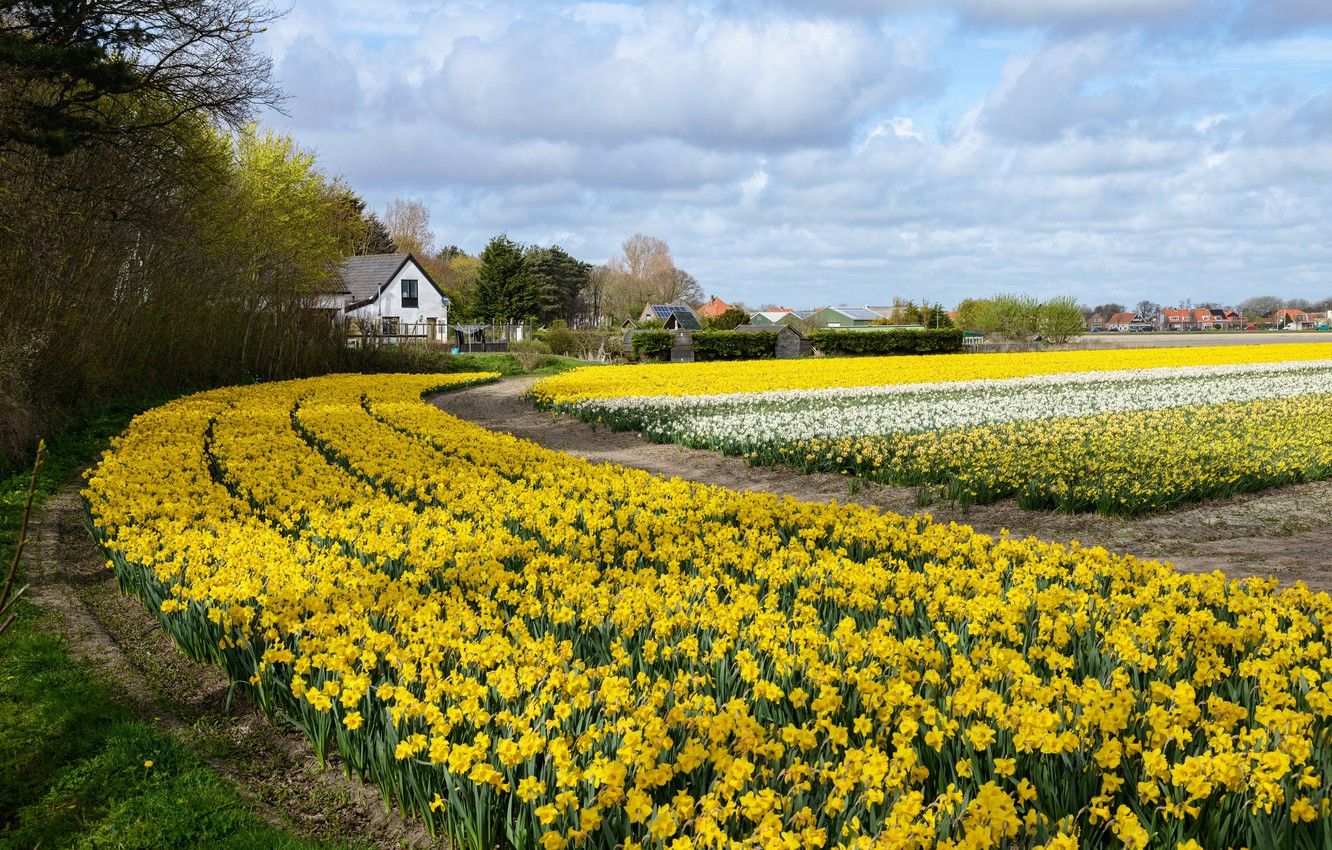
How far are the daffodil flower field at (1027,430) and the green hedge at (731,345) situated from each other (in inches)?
571

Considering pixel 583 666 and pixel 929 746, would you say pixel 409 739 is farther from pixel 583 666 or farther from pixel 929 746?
pixel 929 746

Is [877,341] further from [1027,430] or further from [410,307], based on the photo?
[1027,430]

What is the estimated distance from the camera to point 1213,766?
3.06m

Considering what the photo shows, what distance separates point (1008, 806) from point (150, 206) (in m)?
19.1

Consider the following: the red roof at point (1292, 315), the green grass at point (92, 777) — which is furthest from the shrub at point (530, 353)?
the red roof at point (1292, 315)

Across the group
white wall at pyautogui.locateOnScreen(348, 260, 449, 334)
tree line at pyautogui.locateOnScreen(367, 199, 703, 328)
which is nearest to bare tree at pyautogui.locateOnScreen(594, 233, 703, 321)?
tree line at pyautogui.locateOnScreen(367, 199, 703, 328)

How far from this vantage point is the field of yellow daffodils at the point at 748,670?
10.1 feet

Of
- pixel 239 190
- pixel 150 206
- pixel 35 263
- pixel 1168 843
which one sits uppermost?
pixel 239 190

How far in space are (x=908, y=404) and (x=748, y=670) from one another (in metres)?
14.4

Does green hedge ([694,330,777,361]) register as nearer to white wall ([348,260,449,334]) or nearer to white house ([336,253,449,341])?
white house ([336,253,449,341])

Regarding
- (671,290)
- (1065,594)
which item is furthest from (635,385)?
(671,290)

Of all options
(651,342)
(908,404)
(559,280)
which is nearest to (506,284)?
(559,280)

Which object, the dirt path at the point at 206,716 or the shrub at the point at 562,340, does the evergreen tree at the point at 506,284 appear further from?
the dirt path at the point at 206,716

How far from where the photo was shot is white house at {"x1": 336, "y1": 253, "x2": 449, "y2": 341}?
55.0 meters
